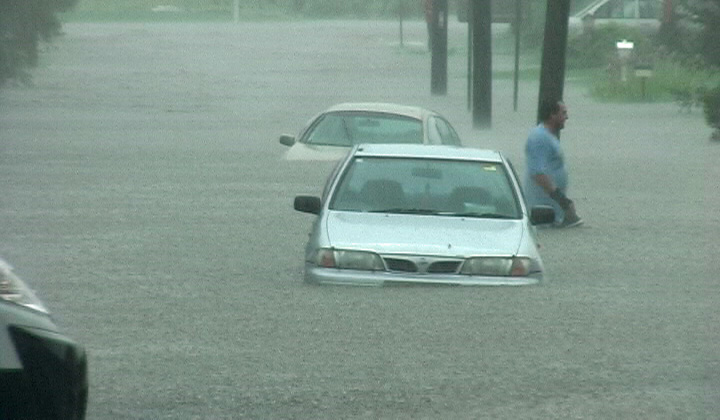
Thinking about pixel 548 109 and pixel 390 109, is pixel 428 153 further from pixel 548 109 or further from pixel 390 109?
pixel 390 109

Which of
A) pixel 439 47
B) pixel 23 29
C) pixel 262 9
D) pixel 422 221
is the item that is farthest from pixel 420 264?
pixel 262 9

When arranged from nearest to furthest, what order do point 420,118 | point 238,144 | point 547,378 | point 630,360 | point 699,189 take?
point 547,378 → point 630,360 → point 420,118 → point 699,189 → point 238,144

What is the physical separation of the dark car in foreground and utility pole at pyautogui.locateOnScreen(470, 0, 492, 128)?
29.6 m

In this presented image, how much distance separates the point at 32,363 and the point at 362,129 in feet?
56.0

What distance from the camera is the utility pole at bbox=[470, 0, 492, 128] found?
35969 millimetres

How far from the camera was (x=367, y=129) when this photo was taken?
76.3ft

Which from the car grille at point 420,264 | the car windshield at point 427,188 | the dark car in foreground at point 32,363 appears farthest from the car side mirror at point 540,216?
the dark car in foreground at point 32,363

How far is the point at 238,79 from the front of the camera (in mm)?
57719

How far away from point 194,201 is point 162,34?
6033 centimetres

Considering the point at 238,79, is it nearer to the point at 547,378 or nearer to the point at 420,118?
the point at 420,118

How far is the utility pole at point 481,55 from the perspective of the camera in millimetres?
35969

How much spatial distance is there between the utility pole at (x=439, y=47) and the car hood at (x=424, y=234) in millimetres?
31747

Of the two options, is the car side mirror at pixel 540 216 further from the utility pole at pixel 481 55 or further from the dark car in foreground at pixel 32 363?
the utility pole at pixel 481 55

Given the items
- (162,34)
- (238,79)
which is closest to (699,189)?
(238,79)
